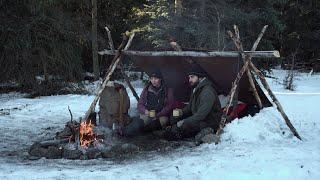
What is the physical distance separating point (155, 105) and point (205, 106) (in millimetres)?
1474

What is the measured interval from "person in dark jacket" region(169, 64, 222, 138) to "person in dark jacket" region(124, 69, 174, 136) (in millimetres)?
515

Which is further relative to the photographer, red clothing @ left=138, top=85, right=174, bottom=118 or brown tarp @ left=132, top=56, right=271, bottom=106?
red clothing @ left=138, top=85, right=174, bottom=118

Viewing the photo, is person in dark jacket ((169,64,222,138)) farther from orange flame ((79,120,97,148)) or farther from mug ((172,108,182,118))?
orange flame ((79,120,97,148))

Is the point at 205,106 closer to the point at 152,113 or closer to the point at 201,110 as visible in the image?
the point at 201,110

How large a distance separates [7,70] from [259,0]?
10109 mm

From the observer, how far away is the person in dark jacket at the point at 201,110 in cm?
891

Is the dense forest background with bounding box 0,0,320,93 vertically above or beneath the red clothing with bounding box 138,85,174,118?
above

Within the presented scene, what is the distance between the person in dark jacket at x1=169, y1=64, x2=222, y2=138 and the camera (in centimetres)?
891

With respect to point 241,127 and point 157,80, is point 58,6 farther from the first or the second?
point 241,127

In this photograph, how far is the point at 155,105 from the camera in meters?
9.99

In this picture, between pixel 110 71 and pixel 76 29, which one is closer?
pixel 110 71

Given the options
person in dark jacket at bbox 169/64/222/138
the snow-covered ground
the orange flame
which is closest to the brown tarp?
person in dark jacket at bbox 169/64/222/138

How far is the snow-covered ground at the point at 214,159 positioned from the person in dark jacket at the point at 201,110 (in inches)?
18.0

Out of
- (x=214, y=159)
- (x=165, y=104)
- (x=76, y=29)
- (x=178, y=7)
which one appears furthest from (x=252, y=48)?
(x=76, y=29)
